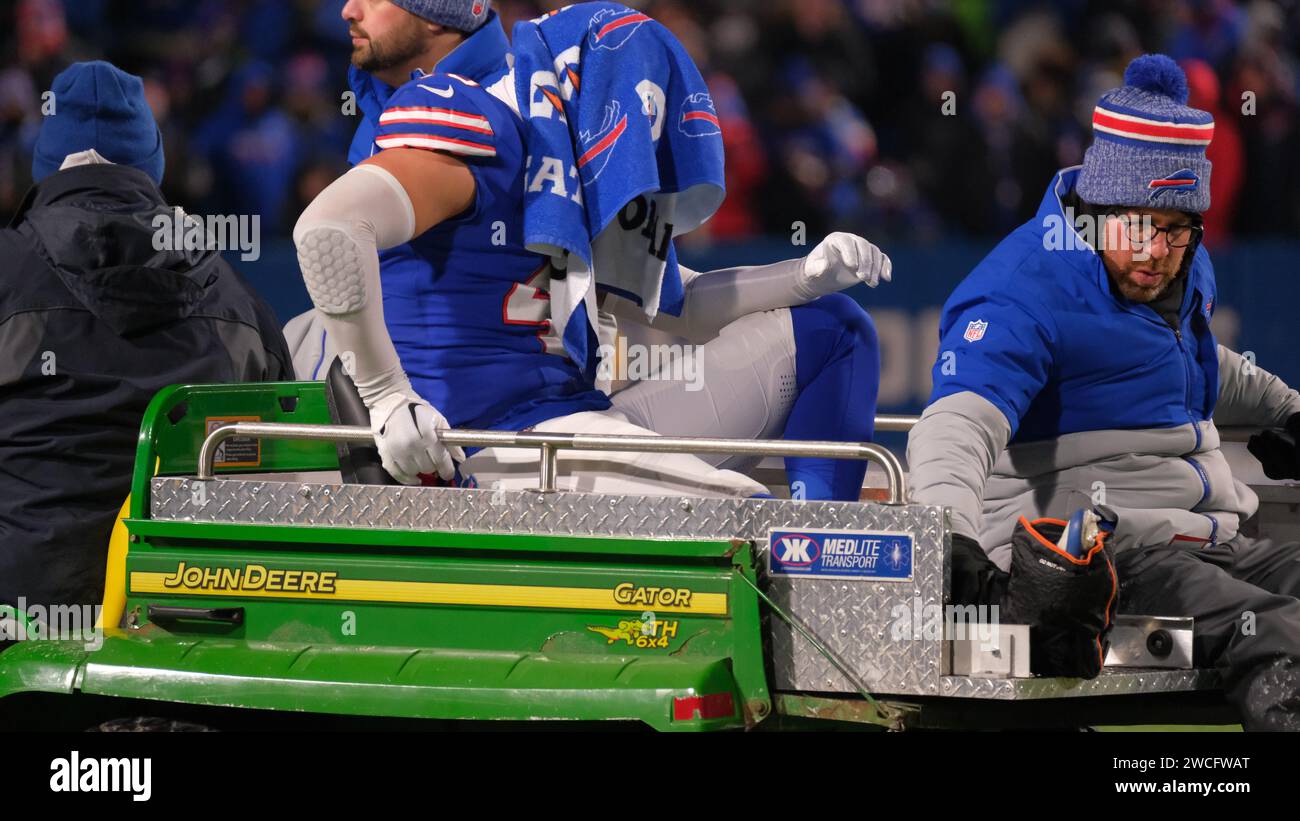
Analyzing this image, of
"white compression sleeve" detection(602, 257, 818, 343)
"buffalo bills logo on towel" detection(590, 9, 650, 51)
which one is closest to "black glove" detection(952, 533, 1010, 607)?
"white compression sleeve" detection(602, 257, 818, 343)

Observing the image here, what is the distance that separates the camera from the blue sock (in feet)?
14.8

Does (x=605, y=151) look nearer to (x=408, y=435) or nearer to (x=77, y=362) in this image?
(x=408, y=435)

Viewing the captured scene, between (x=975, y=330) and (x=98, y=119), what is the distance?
8.75ft

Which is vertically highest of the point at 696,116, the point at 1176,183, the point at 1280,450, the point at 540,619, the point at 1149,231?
the point at 696,116

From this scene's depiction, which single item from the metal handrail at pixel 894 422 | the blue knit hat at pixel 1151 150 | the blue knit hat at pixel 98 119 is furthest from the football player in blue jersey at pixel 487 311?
the blue knit hat at pixel 98 119

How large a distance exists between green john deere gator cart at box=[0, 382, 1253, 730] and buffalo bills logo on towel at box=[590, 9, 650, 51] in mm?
1077

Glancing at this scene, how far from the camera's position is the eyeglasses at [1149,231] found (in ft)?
14.4

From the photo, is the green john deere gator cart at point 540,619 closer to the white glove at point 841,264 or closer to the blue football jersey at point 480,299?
the blue football jersey at point 480,299

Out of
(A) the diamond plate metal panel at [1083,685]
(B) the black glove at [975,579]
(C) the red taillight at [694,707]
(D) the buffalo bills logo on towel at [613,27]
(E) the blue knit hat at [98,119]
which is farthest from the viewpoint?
(E) the blue knit hat at [98,119]

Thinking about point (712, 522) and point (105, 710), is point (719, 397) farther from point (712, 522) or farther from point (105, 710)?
point (105, 710)

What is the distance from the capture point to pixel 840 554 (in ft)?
12.0

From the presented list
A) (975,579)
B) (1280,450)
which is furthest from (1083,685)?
(1280,450)

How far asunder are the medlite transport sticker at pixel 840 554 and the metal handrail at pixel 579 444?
0.09 m

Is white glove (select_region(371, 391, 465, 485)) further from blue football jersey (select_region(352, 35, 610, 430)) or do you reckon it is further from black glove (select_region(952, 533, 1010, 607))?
black glove (select_region(952, 533, 1010, 607))
